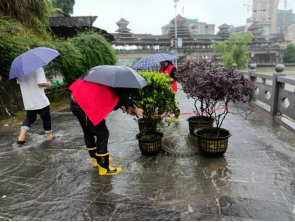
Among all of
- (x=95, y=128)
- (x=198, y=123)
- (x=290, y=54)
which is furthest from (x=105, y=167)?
(x=290, y=54)

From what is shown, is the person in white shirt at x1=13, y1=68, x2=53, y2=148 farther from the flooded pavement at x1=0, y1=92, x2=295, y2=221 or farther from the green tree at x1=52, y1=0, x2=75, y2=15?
the green tree at x1=52, y1=0, x2=75, y2=15

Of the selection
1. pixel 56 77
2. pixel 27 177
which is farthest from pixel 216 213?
pixel 56 77

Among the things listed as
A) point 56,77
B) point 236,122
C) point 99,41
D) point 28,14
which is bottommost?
point 236,122

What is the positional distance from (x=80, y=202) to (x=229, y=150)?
8.37ft

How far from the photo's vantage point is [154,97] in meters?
3.56

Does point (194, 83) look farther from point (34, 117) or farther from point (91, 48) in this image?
point (91, 48)

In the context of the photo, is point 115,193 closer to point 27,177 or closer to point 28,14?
point 27,177

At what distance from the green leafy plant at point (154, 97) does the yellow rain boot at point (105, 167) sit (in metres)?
0.99

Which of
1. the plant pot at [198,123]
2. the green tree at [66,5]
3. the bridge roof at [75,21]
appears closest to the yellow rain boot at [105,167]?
the plant pot at [198,123]

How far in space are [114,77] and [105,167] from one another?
4.13 feet

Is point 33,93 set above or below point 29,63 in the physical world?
below

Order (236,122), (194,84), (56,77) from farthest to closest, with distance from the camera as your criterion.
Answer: (56,77), (236,122), (194,84)

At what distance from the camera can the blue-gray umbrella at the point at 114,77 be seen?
2664 millimetres

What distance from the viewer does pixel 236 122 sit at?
5609 mm
